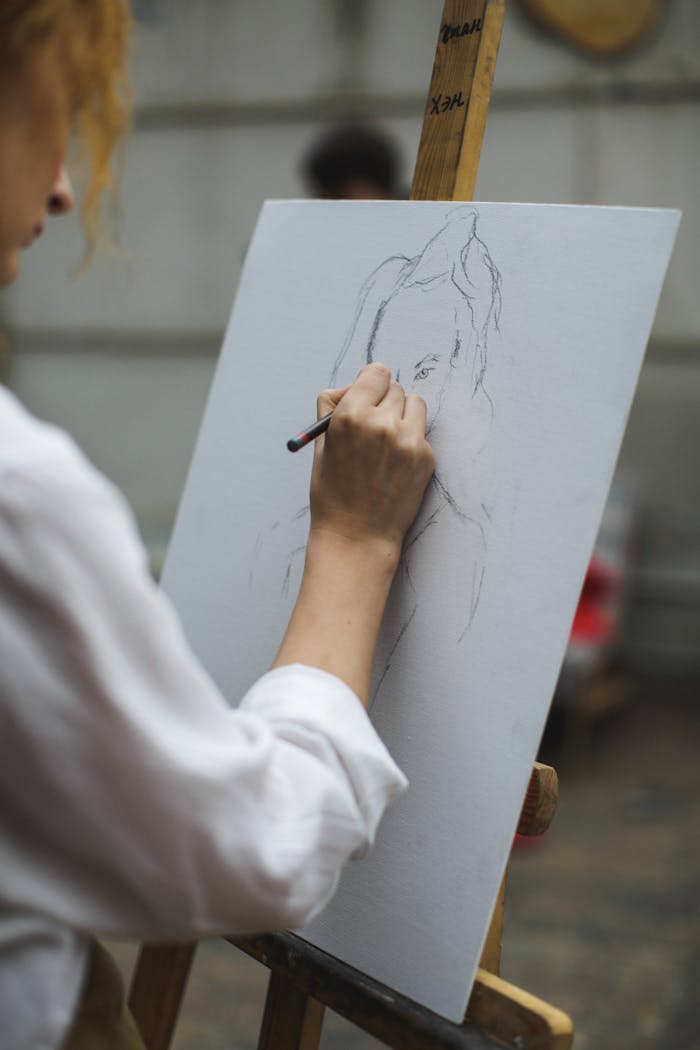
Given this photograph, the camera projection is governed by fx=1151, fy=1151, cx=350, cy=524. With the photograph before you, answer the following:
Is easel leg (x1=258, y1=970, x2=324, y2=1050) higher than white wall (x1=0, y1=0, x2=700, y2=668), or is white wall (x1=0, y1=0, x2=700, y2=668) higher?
white wall (x1=0, y1=0, x2=700, y2=668)

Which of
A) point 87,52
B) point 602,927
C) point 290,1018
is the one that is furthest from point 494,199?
point 87,52

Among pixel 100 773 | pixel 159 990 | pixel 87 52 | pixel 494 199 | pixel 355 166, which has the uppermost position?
pixel 494 199

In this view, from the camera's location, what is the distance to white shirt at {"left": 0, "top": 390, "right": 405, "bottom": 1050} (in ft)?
2.00

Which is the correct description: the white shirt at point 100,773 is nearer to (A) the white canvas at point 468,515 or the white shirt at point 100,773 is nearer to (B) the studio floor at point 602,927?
(A) the white canvas at point 468,515

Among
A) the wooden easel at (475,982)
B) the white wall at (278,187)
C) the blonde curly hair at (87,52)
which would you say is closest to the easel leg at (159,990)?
the wooden easel at (475,982)

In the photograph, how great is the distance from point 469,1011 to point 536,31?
3979mm

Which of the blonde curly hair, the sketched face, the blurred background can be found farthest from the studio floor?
the blonde curly hair

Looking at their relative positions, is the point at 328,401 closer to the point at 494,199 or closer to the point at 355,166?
the point at 355,166

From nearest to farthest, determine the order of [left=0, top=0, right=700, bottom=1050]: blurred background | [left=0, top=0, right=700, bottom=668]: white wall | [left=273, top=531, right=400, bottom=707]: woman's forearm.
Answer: [left=273, top=531, right=400, bottom=707]: woman's forearm → [left=0, top=0, right=700, bottom=1050]: blurred background → [left=0, top=0, right=700, bottom=668]: white wall

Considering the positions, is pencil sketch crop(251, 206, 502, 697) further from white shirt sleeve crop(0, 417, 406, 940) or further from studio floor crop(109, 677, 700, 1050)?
studio floor crop(109, 677, 700, 1050)

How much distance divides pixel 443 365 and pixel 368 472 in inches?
6.8

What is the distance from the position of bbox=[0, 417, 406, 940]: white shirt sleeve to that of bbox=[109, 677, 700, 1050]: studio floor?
179cm

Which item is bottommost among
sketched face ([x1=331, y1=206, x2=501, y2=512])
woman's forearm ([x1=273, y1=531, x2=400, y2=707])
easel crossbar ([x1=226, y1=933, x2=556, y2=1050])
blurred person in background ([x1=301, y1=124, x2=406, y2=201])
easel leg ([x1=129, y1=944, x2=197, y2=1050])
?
easel leg ([x1=129, y1=944, x2=197, y2=1050])

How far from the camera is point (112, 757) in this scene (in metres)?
0.62
